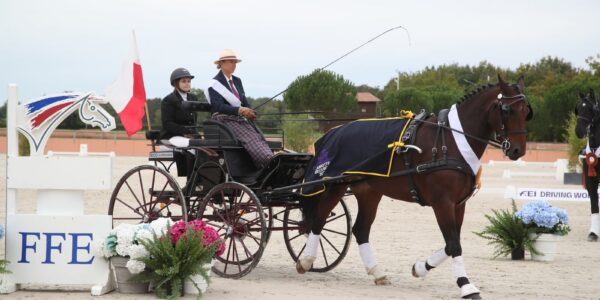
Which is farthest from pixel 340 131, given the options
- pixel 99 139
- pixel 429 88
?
pixel 429 88

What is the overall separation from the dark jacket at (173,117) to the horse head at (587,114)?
6.78 meters

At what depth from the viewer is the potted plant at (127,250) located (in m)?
7.93

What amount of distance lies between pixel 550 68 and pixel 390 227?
7711 centimetres

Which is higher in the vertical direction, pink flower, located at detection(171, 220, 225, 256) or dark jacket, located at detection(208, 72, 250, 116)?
dark jacket, located at detection(208, 72, 250, 116)

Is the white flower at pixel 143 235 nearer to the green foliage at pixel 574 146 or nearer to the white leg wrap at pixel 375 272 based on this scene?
the white leg wrap at pixel 375 272

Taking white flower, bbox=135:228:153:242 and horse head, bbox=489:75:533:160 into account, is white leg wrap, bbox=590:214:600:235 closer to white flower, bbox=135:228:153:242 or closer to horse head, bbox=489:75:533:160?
horse head, bbox=489:75:533:160

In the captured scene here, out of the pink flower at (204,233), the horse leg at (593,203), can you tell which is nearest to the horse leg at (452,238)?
the pink flower at (204,233)

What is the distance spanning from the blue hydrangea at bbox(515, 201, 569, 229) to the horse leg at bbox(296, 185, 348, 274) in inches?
119

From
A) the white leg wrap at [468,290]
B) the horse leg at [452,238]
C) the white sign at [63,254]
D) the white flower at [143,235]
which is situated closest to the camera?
the white flower at [143,235]

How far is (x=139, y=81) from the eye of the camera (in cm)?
1067

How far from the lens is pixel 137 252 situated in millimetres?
7926

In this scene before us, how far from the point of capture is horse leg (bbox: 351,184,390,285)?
9414mm

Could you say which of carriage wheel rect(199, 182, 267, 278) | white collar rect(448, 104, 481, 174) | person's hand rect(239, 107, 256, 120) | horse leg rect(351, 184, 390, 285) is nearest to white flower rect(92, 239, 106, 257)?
carriage wheel rect(199, 182, 267, 278)

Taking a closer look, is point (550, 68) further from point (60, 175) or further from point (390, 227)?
point (60, 175)
